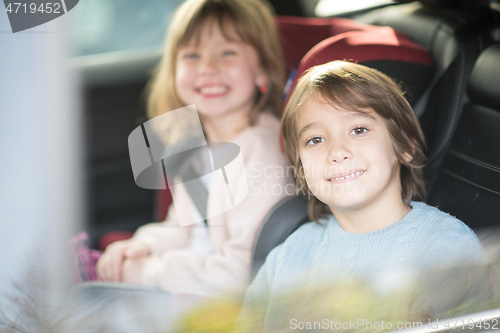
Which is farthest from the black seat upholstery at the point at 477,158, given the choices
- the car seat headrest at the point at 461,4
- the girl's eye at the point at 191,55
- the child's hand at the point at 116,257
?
the child's hand at the point at 116,257

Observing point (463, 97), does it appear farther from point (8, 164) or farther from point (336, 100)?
point (8, 164)

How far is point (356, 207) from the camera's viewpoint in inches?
32.9

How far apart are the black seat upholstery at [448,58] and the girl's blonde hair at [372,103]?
0.22 ft

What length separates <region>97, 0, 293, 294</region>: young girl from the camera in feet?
3.42

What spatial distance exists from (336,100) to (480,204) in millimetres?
319

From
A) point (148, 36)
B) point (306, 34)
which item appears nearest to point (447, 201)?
point (306, 34)

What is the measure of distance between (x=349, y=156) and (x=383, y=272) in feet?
0.64

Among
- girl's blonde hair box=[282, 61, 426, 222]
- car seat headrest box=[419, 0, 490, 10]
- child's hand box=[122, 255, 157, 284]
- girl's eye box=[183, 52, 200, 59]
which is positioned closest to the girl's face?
girl's eye box=[183, 52, 200, 59]

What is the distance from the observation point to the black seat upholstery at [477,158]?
0.82m

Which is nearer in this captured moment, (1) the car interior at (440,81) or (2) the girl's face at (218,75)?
(1) the car interior at (440,81)

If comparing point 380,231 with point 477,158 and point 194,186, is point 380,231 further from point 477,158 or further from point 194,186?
point 194,186

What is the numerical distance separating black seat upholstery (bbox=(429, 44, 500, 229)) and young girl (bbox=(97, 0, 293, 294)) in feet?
1.07

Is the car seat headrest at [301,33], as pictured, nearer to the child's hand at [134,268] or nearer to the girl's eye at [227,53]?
the girl's eye at [227,53]

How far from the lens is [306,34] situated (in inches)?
50.1
